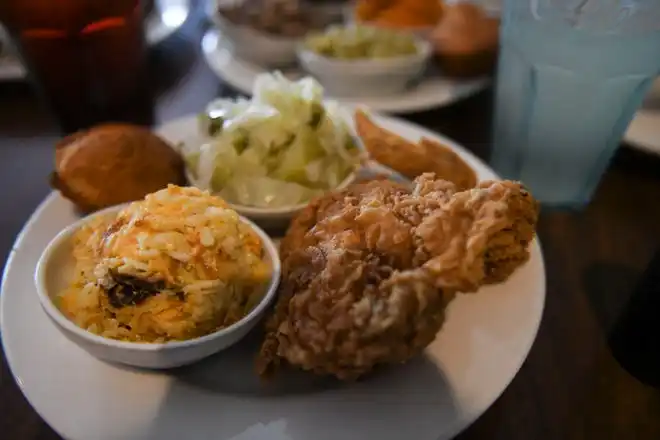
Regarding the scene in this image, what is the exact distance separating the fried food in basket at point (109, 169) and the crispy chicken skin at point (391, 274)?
0.48 m

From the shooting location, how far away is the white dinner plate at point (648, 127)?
163 centimetres

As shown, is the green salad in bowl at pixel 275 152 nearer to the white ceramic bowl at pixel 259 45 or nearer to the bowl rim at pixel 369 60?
the bowl rim at pixel 369 60

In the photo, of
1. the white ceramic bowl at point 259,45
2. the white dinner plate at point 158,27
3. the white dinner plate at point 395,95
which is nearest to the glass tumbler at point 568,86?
the white dinner plate at point 395,95

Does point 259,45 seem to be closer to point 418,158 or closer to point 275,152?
point 275,152

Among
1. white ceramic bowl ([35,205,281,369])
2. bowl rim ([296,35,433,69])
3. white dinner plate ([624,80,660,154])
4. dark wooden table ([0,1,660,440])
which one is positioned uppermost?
white ceramic bowl ([35,205,281,369])

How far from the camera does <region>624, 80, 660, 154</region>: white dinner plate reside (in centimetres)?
163

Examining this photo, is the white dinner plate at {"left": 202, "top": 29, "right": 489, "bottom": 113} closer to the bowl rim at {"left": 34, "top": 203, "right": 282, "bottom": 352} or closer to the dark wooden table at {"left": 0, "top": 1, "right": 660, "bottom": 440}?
the dark wooden table at {"left": 0, "top": 1, "right": 660, "bottom": 440}

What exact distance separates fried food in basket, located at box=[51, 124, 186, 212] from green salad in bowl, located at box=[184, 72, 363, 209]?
112 millimetres

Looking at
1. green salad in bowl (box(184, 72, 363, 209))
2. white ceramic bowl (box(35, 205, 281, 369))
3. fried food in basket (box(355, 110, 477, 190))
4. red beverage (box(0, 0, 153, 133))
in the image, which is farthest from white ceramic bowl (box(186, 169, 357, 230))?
red beverage (box(0, 0, 153, 133))

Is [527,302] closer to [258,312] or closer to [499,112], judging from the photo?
[258,312]

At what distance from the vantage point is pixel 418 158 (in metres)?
1.37

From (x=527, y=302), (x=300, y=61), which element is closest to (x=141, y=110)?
(x=300, y=61)

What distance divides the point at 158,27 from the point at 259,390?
1772 millimetres

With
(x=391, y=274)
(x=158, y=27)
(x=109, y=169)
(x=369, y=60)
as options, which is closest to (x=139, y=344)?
(x=391, y=274)
